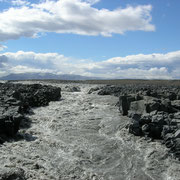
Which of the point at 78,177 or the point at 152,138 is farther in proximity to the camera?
the point at 152,138

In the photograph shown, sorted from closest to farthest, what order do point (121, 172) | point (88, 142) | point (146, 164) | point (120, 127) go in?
point (121, 172) < point (146, 164) < point (88, 142) < point (120, 127)

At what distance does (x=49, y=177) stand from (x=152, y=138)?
819cm

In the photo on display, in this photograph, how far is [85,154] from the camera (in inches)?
532

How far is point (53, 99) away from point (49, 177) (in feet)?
82.5

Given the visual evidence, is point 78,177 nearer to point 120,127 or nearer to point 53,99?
point 120,127

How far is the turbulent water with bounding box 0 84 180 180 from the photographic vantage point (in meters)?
11.2

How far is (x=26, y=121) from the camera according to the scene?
816 inches

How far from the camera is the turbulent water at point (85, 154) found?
11.2m

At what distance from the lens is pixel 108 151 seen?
14.2 meters

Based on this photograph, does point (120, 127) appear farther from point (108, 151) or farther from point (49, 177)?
point (49, 177)

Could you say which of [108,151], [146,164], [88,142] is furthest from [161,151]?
[88,142]

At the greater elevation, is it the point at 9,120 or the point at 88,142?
the point at 9,120

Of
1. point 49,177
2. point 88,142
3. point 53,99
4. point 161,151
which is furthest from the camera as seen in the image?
point 53,99

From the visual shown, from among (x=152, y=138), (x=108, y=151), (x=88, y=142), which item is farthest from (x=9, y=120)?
(x=152, y=138)
